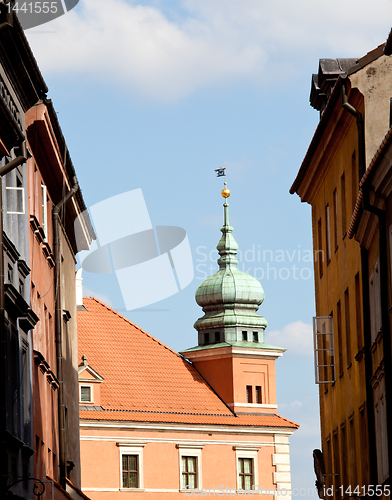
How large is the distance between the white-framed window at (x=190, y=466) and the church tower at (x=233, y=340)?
17.1 feet

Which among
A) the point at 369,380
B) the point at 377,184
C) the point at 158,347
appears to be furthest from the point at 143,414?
the point at 377,184

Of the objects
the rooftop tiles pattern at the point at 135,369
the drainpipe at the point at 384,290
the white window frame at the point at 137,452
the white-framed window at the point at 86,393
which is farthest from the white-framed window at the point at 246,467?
the drainpipe at the point at 384,290

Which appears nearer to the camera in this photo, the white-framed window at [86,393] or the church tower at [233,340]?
the white-framed window at [86,393]

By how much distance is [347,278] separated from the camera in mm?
24531

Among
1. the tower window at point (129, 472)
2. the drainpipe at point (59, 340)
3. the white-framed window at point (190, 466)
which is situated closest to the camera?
the drainpipe at point (59, 340)

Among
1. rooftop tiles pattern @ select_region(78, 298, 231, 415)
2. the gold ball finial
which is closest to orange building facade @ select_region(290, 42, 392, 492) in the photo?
rooftop tiles pattern @ select_region(78, 298, 231, 415)

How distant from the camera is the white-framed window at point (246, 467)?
202 ft

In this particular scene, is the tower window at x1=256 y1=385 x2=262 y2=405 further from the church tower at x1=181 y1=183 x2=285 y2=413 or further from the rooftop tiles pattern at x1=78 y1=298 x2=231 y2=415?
the rooftop tiles pattern at x1=78 y1=298 x2=231 y2=415

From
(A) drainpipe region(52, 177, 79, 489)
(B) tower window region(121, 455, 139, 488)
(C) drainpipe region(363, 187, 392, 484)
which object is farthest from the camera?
(B) tower window region(121, 455, 139, 488)

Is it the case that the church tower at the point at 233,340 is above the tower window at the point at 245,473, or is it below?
above

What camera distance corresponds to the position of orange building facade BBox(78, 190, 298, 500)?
56875 mm

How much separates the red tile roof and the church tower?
104 cm

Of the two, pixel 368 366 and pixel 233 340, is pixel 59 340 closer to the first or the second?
pixel 368 366

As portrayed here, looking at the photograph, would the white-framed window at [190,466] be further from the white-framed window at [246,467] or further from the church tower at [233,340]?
the church tower at [233,340]
